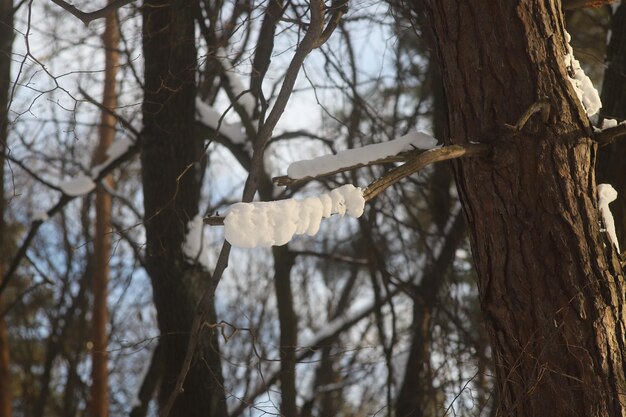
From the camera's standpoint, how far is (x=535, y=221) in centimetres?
260

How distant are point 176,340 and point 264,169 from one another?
1.60 m

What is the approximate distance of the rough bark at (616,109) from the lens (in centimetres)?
389

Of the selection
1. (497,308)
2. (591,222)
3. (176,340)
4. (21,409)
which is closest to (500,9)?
(591,222)

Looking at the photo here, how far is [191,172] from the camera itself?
15.6 feet

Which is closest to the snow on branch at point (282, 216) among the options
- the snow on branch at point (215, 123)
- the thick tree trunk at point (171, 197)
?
the thick tree trunk at point (171, 197)

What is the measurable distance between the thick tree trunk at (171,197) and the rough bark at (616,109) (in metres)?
2.44

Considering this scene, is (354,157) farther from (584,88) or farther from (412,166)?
(584,88)

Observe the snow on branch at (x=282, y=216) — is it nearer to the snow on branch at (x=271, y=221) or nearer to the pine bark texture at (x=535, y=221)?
the snow on branch at (x=271, y=221)

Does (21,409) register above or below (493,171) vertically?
below

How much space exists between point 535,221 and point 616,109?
6.18ft

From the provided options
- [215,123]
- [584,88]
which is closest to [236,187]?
[215,123]

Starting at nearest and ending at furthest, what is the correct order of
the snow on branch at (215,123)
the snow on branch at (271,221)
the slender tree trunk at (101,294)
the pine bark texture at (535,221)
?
the snow on branch at (271,221), the pine bark texture at (535,221), the snow on branch at (215,123), the slender tree trunk at (101,294)

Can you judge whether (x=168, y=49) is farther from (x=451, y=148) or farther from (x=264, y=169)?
(x=451, y=148)

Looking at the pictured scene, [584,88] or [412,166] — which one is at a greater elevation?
[584,88]
